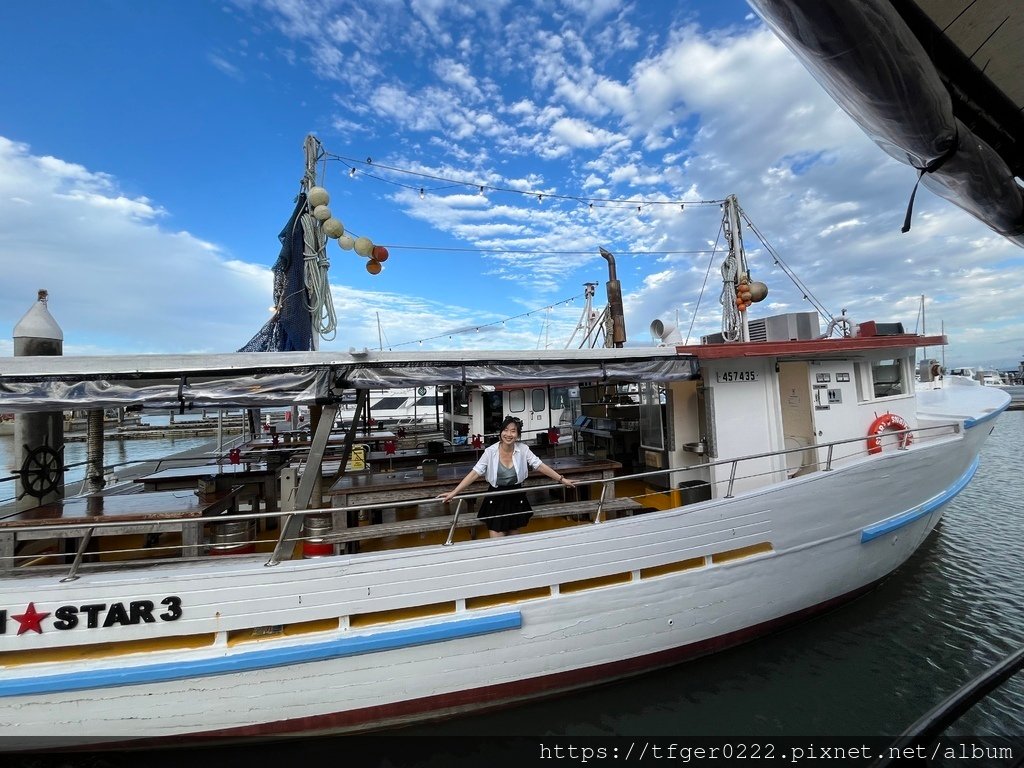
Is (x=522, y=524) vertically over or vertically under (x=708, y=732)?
over

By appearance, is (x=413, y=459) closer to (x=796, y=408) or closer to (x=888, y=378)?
(x=796, y=408)

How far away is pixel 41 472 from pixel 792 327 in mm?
9130

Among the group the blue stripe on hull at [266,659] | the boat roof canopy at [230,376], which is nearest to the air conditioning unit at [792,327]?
the boat roof canopy at [230,376]

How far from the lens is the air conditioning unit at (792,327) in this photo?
627 cm

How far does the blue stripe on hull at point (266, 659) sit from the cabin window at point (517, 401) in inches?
352

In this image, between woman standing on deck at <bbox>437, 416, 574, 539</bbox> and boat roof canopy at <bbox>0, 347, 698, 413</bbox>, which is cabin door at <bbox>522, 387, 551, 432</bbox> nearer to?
boat roof canopy at <bbox>0, 347, 698, 413</bbox>

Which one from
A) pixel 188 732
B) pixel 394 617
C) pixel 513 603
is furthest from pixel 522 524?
pixel 188 732

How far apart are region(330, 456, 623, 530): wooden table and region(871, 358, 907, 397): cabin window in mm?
4518

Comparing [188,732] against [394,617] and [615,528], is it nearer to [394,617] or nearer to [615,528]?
[394,617]

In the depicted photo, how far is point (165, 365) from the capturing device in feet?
12.8

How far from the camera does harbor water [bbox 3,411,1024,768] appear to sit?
3.86 metres

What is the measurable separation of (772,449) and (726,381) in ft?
3.62

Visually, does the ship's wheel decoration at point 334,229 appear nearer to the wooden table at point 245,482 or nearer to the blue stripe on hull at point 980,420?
the wooden table at point 245,482

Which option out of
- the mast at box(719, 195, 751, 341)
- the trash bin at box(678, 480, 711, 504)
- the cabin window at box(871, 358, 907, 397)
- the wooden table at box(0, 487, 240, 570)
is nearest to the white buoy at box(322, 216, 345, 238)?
the wooden table at box(0, 487, 240, 570)
